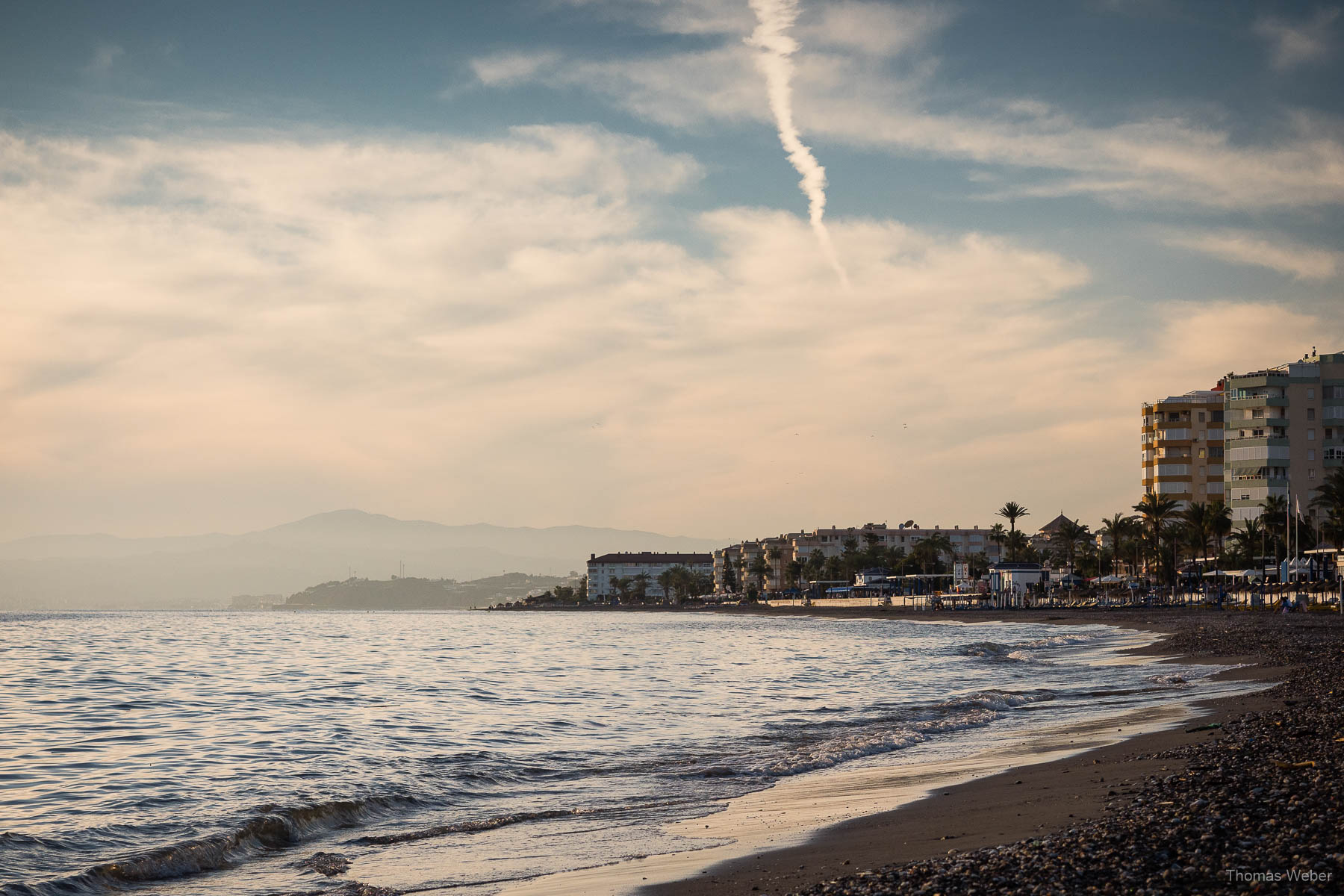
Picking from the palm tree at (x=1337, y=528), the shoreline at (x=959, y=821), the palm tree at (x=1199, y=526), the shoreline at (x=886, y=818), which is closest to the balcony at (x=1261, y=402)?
the palm tree at (x=1199, y=526)

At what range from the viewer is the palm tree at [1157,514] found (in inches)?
4582

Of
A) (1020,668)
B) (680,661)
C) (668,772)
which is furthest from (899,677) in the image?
(668,772)

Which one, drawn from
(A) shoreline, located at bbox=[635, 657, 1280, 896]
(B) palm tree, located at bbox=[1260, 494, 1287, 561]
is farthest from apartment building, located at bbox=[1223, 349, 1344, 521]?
(A) shoreline, located at bbox=[635, 657, 1280, 896]

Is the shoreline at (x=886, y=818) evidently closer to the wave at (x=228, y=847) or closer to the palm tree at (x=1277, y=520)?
the wave at (x=228, y=847)

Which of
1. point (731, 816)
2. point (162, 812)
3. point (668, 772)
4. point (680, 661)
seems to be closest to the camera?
point (731, 816)

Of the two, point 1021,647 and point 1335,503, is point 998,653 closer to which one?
point 1021,647

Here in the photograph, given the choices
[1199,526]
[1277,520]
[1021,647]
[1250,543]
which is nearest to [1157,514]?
[1199,526]

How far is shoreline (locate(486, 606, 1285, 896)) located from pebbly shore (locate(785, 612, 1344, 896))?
0.46 meters

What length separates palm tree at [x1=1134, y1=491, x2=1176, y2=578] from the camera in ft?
382

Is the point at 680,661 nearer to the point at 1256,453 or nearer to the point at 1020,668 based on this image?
the point at 1020,668

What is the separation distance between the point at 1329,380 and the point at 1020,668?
312 ft

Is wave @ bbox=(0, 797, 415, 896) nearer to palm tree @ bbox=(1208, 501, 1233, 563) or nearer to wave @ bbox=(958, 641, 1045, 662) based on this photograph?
wave @ bbox=(958, 641, 1045, 662)

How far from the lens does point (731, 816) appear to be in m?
12.3

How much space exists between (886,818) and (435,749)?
10332 mm
